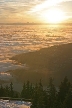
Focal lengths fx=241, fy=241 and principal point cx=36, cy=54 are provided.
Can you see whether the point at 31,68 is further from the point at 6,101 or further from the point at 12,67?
the point at 6,101

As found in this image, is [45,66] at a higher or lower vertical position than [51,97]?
lower

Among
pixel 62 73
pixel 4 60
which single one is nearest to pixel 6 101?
pixel 62 73

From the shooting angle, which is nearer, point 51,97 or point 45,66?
point 51,97

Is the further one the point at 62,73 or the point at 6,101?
the point at 62,73

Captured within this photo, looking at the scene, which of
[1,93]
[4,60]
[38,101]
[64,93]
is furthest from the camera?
[4,60]

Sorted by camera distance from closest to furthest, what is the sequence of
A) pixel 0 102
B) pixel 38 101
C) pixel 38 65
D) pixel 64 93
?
pixel 38 101 < pixel 64 93 < pixel 0 102 < pixel 38 65

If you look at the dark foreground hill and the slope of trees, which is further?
the dark foreground hill

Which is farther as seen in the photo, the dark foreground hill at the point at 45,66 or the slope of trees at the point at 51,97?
the dark foreground hill at the point at 45,66
